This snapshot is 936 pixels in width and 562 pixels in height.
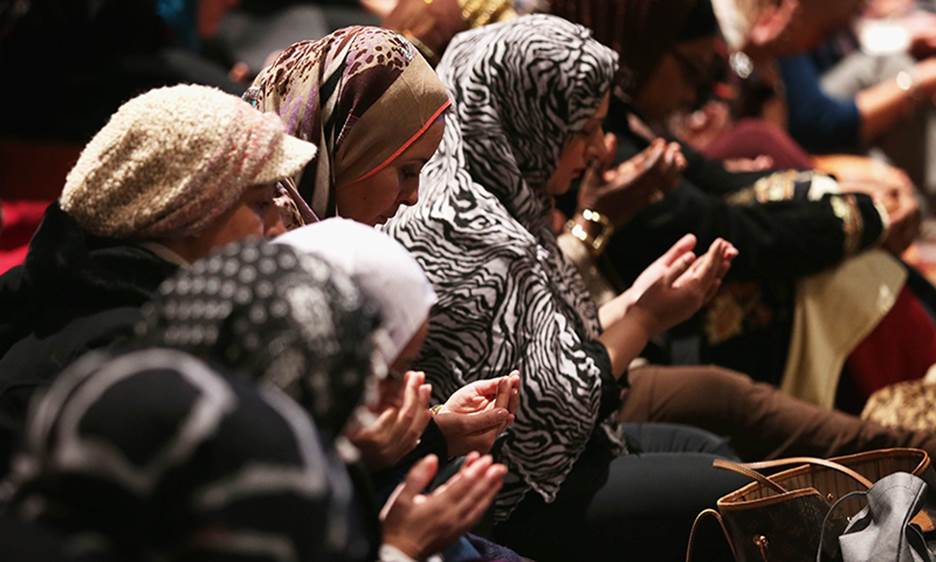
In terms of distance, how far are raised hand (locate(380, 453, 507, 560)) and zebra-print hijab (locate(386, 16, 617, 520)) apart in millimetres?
783

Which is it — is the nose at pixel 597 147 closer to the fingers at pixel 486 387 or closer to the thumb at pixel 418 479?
the fingers at pixel 486 387

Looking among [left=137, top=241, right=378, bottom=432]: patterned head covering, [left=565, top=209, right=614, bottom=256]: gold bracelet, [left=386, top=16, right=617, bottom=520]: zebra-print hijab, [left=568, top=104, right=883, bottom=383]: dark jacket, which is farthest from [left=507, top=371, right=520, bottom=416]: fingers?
[left=568, top=104, right=883, bottom=383]: dark jacket

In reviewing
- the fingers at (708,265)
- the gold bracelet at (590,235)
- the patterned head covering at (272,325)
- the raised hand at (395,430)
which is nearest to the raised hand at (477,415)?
the raised hand at (395,430)

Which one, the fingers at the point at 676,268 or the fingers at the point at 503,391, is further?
the fingers at the point at 676,268

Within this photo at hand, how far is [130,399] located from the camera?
49.9 inches

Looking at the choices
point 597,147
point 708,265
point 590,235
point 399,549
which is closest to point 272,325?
point 399,549

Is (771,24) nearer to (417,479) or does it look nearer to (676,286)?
(676,286)

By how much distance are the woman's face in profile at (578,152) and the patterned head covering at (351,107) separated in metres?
0.43

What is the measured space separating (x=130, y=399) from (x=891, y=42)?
510 cm

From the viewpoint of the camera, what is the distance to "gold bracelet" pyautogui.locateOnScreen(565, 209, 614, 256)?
3199mm

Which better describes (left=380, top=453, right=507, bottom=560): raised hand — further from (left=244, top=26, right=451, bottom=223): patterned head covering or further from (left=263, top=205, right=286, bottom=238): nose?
(left=244, top=26, right=451, bottom=223): patterned head covering

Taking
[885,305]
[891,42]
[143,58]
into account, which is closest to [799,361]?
[885,305]

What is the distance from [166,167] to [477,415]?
62 centimetres

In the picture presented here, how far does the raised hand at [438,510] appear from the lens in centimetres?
164
